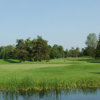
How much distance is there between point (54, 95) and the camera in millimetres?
14070

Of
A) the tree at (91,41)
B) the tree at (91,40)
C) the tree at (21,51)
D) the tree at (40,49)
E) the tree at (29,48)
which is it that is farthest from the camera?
the tree at (91,40)

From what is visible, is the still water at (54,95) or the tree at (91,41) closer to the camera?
the still water at (54,95)

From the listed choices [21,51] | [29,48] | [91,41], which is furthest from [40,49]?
[91,41]

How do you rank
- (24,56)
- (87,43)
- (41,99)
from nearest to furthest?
(41,99), (24,56), (87,43)

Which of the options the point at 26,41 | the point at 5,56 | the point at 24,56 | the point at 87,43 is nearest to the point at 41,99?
the point at 24,56

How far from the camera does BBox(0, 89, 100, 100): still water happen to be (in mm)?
13601

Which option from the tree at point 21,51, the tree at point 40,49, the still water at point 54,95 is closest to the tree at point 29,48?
the tree at point 40,49

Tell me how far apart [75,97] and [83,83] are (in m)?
3.50

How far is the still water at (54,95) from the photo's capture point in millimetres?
13601

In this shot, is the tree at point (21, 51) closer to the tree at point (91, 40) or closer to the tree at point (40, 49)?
the tree at point (40, 49)

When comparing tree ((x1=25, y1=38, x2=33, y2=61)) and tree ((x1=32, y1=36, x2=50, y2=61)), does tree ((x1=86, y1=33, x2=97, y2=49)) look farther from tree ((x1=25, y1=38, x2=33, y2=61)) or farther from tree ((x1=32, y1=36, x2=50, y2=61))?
tree ((x1=25, y1=38, x2=33, y2=61))

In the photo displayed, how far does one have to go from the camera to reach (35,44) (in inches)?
3002

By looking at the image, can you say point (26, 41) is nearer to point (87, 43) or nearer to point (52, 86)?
point (87, 43)

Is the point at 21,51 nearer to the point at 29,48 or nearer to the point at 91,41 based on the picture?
the point at 29,48
